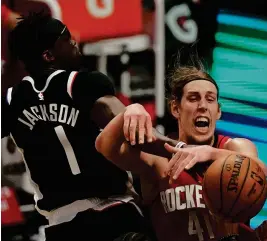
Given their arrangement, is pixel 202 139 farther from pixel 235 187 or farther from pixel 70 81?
pixel 70 81

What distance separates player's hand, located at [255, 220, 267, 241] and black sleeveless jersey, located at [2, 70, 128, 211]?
0.59 metres

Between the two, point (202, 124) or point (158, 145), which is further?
point (202, 124)

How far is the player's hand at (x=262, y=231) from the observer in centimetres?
246

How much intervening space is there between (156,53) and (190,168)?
0.83 metres

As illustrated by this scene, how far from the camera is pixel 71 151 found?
2291 mm

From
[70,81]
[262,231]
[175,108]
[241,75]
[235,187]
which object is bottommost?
[262,231]

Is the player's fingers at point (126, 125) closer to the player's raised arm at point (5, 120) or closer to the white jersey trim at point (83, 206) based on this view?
the white jersey trim at point (83, 206)

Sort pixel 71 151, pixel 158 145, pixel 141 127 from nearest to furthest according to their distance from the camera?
pixel 141 127 → pixel 158 145 → pixel 71 151

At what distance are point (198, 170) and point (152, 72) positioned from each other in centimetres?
66

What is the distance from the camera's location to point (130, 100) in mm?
2984

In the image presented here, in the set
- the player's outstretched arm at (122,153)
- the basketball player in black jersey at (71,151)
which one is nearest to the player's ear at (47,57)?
the basketball player in black jersey at (71,151)

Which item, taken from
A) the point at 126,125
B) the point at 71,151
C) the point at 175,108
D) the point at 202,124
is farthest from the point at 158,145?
the point at 175,108

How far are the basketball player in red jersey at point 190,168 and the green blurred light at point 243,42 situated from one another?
270 millimetres

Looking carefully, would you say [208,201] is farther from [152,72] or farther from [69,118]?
[152,72]
